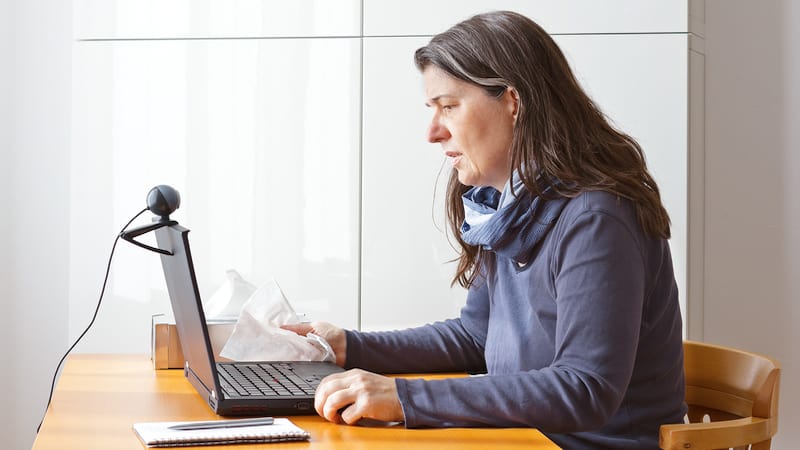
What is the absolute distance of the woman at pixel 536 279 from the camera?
1306 mm

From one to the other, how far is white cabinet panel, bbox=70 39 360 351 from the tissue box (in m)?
0.98

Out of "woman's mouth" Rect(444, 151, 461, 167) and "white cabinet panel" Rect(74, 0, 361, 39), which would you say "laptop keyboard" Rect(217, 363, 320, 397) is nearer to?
"woman's mouth" Rect(444, 151, 461, 167)

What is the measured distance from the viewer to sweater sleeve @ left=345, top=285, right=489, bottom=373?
1718mm

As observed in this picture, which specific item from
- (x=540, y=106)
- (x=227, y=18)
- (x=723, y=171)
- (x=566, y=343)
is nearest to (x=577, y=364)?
(x=566, y=343)

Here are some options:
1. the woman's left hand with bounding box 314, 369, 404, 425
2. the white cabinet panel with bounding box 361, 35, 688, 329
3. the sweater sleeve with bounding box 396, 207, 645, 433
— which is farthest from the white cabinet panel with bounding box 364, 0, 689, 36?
the woman's left hand with bounding box 314, 369, 404, 425

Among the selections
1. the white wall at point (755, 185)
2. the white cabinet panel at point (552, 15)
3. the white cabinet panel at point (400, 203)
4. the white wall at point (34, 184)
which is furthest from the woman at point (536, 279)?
the white wall at point (34, 184)

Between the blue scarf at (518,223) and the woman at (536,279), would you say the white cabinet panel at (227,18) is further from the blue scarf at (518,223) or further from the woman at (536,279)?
the blue scarf at (518,223)

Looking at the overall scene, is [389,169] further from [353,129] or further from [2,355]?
[2,355]

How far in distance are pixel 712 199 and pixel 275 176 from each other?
137 cm

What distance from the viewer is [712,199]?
304cm

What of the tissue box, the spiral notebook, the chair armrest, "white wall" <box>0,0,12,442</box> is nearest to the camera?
the spiral notebook

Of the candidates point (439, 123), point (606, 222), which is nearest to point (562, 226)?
point (606, 222)

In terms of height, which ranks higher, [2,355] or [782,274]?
[782,274]

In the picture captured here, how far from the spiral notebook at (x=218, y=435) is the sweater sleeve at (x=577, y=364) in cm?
16
